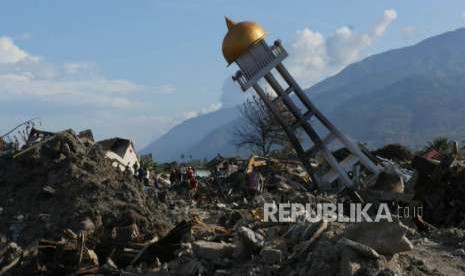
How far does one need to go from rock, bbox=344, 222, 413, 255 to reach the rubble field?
1cm

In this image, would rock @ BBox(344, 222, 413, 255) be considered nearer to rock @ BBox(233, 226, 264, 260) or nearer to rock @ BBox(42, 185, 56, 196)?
rock @ BBox(233, 226, 264, 260)

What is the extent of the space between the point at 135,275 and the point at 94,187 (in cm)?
571

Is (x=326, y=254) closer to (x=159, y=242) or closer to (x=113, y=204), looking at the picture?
(x=159, y=242)

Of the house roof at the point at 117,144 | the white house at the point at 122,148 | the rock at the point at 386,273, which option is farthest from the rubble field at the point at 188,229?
the house roof at the point at 117,144

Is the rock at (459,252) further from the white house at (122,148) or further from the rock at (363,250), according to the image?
the white house at (122,148)

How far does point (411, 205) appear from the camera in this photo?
572 inches

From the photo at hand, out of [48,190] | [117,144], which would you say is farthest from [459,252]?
[117,144]

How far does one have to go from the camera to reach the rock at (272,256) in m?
8.34

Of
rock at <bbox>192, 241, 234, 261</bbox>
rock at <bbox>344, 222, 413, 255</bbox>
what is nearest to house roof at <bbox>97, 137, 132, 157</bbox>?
rock at <bbox>192, 241, 234, 261</bbox>

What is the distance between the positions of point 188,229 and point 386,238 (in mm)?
3996

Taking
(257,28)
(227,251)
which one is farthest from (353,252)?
(257,28)

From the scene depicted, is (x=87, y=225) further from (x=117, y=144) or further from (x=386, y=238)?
(x=117, y=144)

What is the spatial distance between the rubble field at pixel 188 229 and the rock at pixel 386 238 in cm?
1

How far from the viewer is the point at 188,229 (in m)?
10.9
